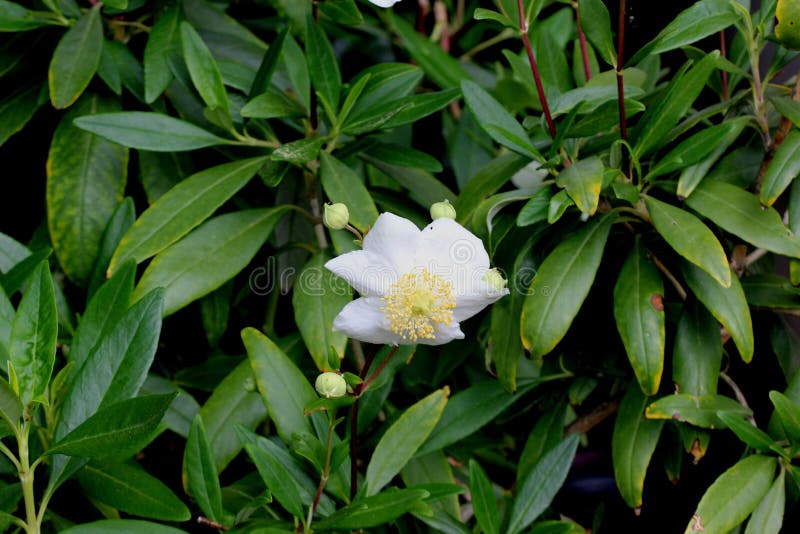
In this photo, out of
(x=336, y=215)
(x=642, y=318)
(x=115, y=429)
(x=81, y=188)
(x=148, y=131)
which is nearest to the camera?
(x=115, y=429)

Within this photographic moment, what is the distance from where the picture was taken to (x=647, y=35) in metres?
1.26

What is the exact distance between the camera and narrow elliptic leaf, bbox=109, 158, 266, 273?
3.35 ft

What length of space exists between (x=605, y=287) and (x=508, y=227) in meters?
0.26

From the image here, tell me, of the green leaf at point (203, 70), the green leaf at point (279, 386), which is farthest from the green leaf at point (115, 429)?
the green leaf at point (203, 70)

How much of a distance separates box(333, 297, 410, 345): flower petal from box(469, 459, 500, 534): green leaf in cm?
20

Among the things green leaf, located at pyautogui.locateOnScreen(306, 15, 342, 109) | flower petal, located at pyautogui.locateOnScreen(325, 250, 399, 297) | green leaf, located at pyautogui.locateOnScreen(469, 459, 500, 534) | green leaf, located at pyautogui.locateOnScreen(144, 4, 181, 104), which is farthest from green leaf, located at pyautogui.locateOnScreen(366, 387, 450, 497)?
green leaf, located at pyautogui.locateOnScreen(144, 4, 181, 104)

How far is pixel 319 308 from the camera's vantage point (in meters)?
1.01

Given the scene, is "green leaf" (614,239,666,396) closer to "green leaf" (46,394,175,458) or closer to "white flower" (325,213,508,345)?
"white flower" (325,213,508,345)

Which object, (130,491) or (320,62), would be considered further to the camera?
(320,62)

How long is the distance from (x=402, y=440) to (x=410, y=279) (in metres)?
0.21

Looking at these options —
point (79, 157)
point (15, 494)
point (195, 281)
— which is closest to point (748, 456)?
point (195, 281)

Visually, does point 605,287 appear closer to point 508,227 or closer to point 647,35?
point 508,227

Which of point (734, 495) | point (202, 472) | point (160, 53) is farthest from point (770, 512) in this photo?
point (160, 53)

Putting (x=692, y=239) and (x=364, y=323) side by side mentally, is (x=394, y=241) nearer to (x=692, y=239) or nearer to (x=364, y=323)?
(x=364, y=323)
